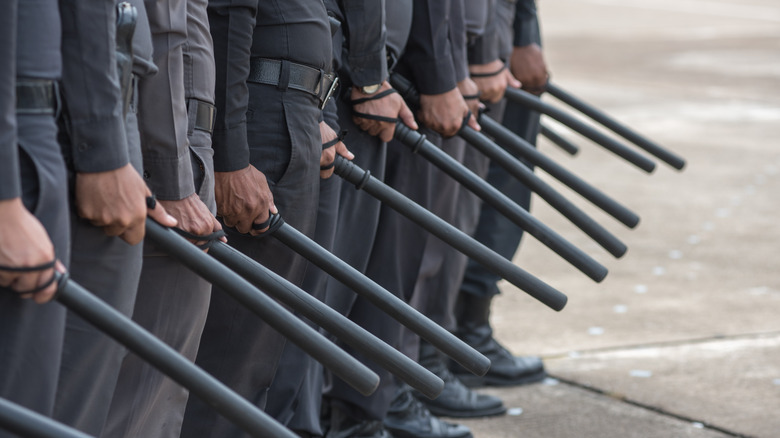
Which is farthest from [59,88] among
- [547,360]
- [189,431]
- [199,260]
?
[547,360]

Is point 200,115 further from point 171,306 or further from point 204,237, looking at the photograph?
point 171,306

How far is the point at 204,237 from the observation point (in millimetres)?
2430

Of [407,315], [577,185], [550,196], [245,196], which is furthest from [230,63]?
[577,185]

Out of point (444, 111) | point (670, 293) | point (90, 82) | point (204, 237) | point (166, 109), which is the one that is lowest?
point (670, 293)

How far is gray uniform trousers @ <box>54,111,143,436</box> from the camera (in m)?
2.10

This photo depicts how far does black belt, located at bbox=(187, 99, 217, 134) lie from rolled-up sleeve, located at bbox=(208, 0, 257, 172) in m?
0.11

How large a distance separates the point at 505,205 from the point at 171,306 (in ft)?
4.21

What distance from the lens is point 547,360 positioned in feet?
15.5

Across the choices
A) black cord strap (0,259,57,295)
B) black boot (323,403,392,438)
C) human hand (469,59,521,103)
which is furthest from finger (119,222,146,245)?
human hand (469,59,521,103)

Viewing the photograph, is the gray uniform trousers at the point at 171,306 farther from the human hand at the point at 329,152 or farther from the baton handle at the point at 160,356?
the human hand at the point at 329,152

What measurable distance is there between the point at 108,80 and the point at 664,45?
14594 millimetres

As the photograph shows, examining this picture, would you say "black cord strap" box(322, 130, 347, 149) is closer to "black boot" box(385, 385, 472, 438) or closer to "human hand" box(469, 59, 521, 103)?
"black boot" box(385, 385, 472, 438)

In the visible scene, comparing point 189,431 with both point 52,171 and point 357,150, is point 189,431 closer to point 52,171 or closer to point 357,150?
point 357,150

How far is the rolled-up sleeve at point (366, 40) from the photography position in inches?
125
